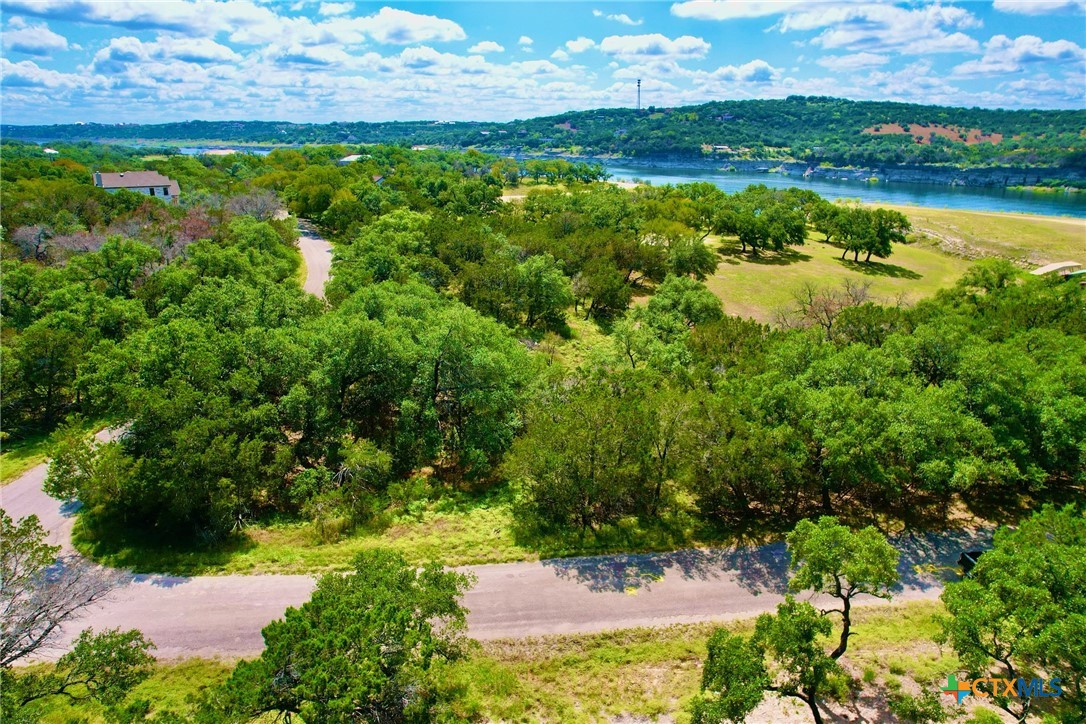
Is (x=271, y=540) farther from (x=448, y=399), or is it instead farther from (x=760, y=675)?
(x=760, y=675)

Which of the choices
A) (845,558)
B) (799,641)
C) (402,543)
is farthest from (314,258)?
(799,641)

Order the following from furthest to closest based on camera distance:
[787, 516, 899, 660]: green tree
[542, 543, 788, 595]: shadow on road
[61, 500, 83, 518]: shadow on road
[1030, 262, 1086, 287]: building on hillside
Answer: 1. [1030, 262, 1086, 287]: building on hillside
2. [61, 500, 83, 518]: shadow on road
3. [542, 543, 788, 595]: shadow on road
4. [787, 516, 899, 660]: green tree

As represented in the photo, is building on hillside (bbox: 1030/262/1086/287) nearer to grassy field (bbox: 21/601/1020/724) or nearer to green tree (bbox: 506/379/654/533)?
grassy field (bbox: 21/601/1020/724)

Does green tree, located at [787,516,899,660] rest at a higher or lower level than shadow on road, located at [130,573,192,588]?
higher

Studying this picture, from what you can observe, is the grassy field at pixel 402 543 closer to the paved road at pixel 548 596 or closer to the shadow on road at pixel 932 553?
the paved road at pixel 548 596

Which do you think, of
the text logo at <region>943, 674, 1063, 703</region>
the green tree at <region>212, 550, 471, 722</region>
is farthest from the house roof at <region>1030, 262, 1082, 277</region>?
the green tree at <region>212, 550, 471, 722</region>

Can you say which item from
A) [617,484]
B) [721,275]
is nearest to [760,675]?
[617,484]

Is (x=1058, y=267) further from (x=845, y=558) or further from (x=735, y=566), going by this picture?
(x=845, y=558)
